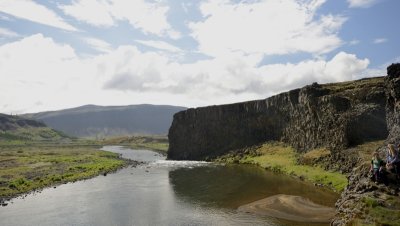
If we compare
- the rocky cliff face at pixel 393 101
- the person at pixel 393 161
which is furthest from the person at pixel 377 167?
the rocky cliff face at pixel 393 101

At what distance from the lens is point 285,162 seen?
357ft

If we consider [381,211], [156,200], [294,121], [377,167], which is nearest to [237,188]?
[156,200]

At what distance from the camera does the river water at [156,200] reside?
55250mm

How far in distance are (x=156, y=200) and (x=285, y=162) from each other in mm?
50184

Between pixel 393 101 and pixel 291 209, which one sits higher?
pixel 393 101

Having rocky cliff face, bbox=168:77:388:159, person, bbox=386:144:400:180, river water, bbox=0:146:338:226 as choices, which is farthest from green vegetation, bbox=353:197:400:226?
rocky cliff face, bbox=168:77:388:159

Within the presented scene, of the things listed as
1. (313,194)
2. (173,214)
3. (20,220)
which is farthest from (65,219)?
(313,194)

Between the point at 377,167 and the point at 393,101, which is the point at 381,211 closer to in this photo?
the point at 377,167

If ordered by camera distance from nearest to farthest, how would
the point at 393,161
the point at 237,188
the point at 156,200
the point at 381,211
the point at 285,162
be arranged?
1. the point at 381,211
2. the point at 393,161
3. the point at 156,200
4. the point at 237,188
5. the point at 285,162

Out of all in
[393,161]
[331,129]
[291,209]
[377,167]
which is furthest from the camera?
[331,129]

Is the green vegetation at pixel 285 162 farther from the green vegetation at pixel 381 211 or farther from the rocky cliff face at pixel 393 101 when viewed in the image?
the green vegetation at pixel 381 211

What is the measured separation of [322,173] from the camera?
8219cm

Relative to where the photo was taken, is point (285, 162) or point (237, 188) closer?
point (237, 188)

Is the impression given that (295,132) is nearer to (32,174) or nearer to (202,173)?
(202,173)
